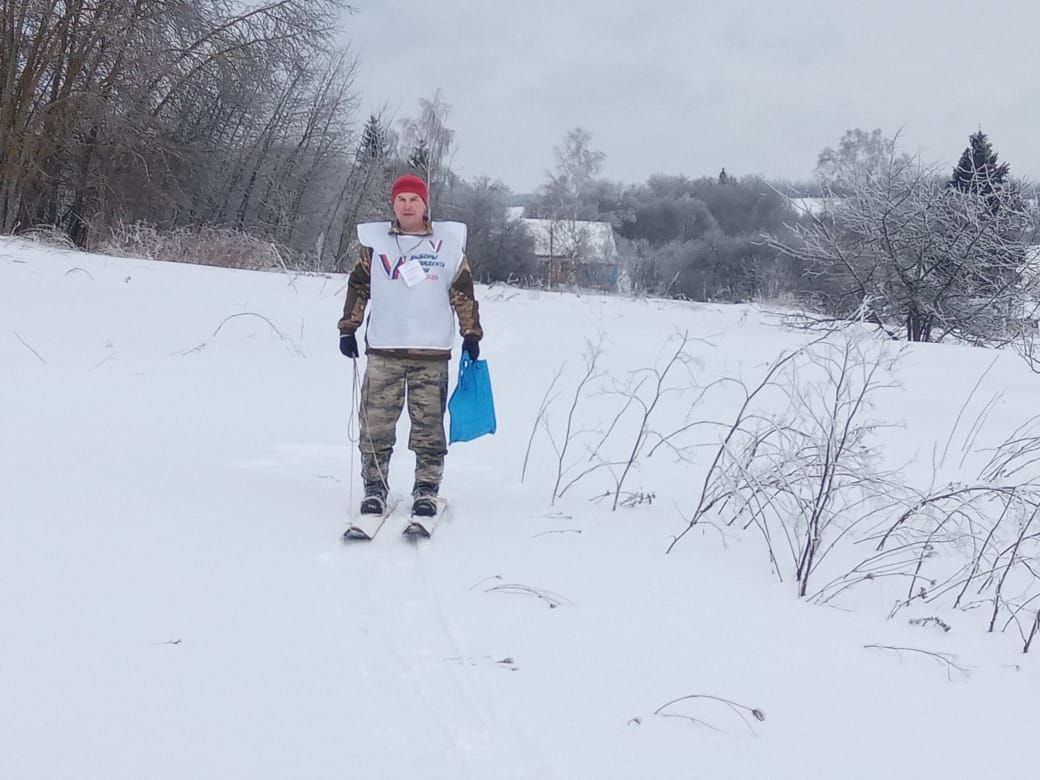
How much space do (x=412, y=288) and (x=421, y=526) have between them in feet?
3.57

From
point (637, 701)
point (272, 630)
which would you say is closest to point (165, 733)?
point (272, 630)

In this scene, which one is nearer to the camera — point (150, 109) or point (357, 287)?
point (357, 287)

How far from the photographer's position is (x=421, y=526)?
3371 mm

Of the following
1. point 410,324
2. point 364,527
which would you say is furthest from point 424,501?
point 410,324

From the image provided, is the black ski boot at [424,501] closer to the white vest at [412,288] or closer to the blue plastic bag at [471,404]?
the blue plastic bag at [471,404]

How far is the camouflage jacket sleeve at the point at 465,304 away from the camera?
3.84 m

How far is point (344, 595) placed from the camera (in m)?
2.72

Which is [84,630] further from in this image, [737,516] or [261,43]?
[261,43]

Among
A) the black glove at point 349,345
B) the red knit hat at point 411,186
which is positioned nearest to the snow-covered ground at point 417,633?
the black glove at point 349,345

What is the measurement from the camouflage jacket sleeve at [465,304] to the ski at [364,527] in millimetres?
906

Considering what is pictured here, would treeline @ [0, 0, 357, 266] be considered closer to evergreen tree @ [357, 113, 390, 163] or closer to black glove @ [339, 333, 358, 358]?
evergreen tree @ [357, 113, 390, 163]

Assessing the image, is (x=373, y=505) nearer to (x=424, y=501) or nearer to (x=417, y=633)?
(x=424, y=501)

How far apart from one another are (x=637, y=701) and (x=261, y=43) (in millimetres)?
16722

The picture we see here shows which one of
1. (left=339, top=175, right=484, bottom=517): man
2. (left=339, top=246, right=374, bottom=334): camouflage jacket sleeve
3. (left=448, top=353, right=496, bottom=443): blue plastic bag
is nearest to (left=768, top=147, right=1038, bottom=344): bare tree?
(left=448, top=353, right=496, bottom=443): blue plastic bag
